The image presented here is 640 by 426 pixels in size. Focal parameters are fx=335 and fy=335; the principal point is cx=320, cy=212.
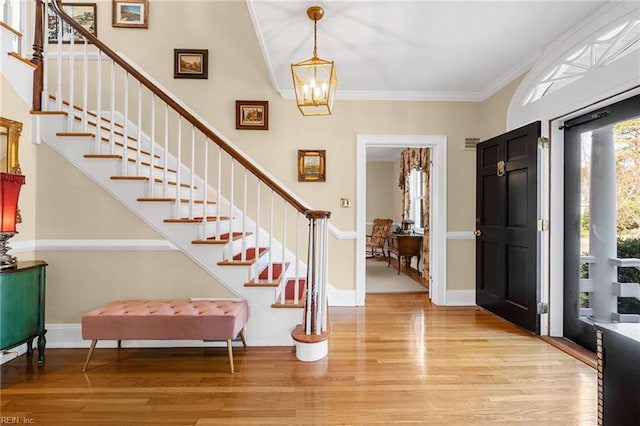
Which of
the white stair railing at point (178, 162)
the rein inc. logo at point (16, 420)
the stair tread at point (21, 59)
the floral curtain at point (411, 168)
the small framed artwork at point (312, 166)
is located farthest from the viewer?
the floral curtain at point (411, 168)

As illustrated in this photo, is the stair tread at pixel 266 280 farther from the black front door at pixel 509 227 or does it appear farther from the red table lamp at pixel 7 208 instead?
the black front door at pixel 509 227

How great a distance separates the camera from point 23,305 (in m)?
2.47

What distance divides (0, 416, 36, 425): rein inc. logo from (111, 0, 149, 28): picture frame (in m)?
4.12

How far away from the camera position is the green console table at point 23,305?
2.32 m

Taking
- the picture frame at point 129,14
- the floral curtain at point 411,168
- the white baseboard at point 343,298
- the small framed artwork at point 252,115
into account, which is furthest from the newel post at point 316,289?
the picture frame at point 129,14

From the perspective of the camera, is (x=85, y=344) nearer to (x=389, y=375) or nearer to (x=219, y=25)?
(x=389, y=375)

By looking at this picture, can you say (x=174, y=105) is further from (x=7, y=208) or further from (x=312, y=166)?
(x=312, y=166)

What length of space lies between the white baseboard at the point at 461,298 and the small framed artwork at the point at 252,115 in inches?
125

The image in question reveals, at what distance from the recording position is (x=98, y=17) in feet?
13.5

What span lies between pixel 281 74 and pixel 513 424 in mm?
3622

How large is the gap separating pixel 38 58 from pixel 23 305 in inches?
81.6

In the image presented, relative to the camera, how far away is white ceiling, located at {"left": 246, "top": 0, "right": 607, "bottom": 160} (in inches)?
99.2

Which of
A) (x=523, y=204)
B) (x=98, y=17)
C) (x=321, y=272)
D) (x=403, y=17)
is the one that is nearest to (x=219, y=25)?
(x=98, y=17)

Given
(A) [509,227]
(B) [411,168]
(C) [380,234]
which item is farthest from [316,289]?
(C) [380,234]
